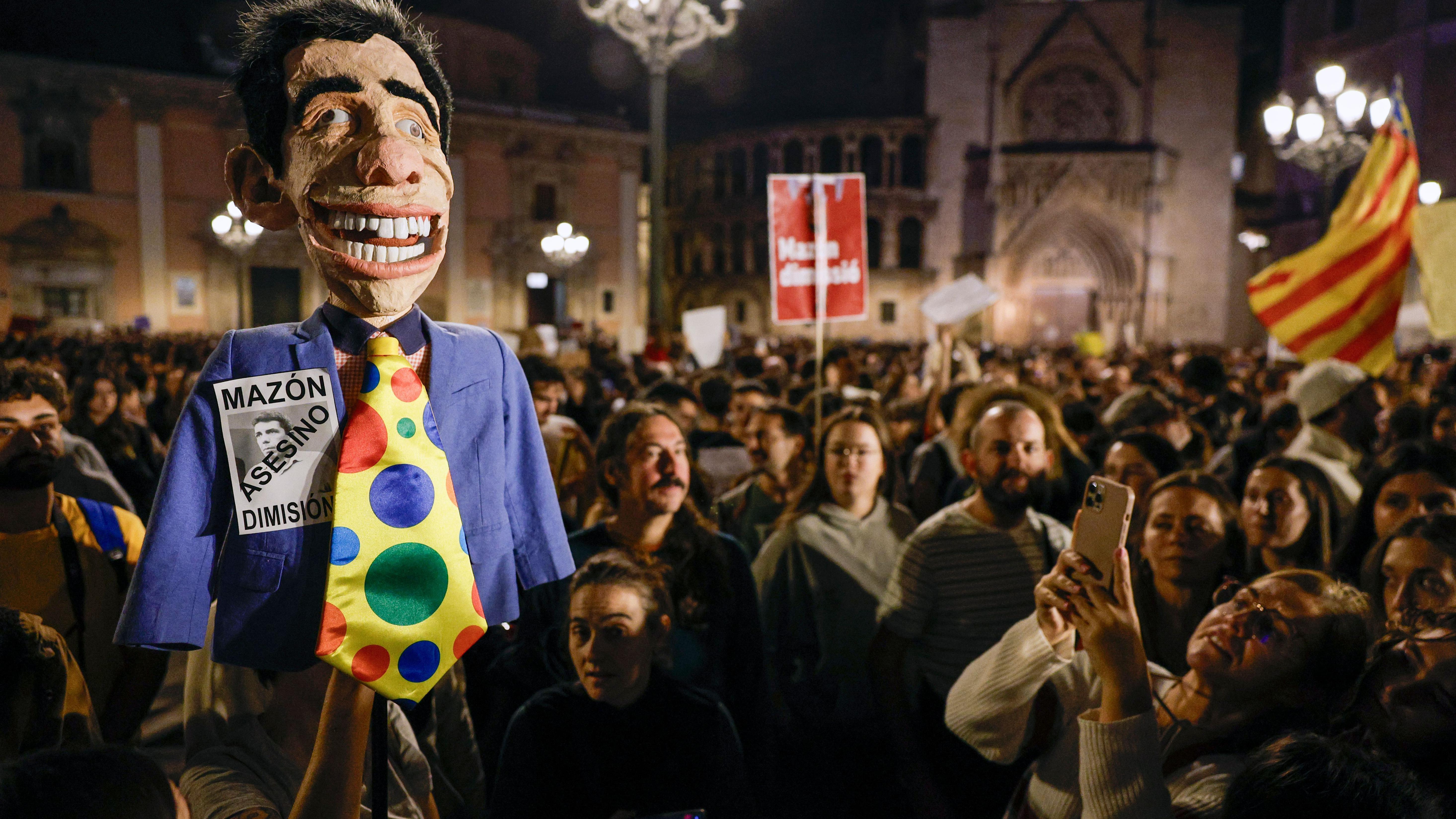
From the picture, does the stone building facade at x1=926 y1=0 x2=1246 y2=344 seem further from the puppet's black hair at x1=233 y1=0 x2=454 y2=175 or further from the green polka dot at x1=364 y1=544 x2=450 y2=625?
the green polka dot at x1=364 y1=544 x2=450 y2=625

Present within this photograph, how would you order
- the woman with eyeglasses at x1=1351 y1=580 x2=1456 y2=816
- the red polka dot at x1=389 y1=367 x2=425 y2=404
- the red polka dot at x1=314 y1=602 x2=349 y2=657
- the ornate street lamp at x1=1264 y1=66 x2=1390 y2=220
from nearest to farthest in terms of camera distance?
the red polka dot at x1=314 y1=602 x2=349 y2=657 < the red polka dot at x1=389 y1=367 x2=425 y2=404 < the woman with eyeglasses at x1=1351 y1=580 x2=1456 y2=816 < the ornate street lamp at x1=1264 y1=66 x2=1390 y2=220

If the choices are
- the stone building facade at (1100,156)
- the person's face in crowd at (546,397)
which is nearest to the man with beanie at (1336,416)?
the person's face in crowd at (546,397)

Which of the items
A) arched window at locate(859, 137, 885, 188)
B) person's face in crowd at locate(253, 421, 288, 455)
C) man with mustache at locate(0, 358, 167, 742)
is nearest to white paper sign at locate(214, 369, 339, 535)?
person's face in crowd at locate(253, 421, 288, 455)

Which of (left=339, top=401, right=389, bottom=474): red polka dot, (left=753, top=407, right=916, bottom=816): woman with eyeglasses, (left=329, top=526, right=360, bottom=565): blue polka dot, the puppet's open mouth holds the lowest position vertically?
(left=753, top=407, right=916, bottom=816): woman with eyeglasses

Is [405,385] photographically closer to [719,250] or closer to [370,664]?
[370,664]

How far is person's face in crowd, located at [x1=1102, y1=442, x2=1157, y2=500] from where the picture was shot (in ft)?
13.5

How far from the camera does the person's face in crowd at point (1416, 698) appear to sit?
1.68 meters

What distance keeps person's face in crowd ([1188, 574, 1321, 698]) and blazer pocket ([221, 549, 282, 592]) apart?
5.95 feet

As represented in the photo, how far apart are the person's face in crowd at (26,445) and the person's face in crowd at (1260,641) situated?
315 centimetres

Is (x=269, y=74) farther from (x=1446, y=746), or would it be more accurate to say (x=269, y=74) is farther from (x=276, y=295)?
(x=276, y=295)

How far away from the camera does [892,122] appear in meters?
39.9

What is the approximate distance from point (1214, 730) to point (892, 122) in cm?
4049

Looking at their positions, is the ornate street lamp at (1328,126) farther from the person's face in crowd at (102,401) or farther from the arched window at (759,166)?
the arched window at (759,166)

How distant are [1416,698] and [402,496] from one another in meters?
1.80
